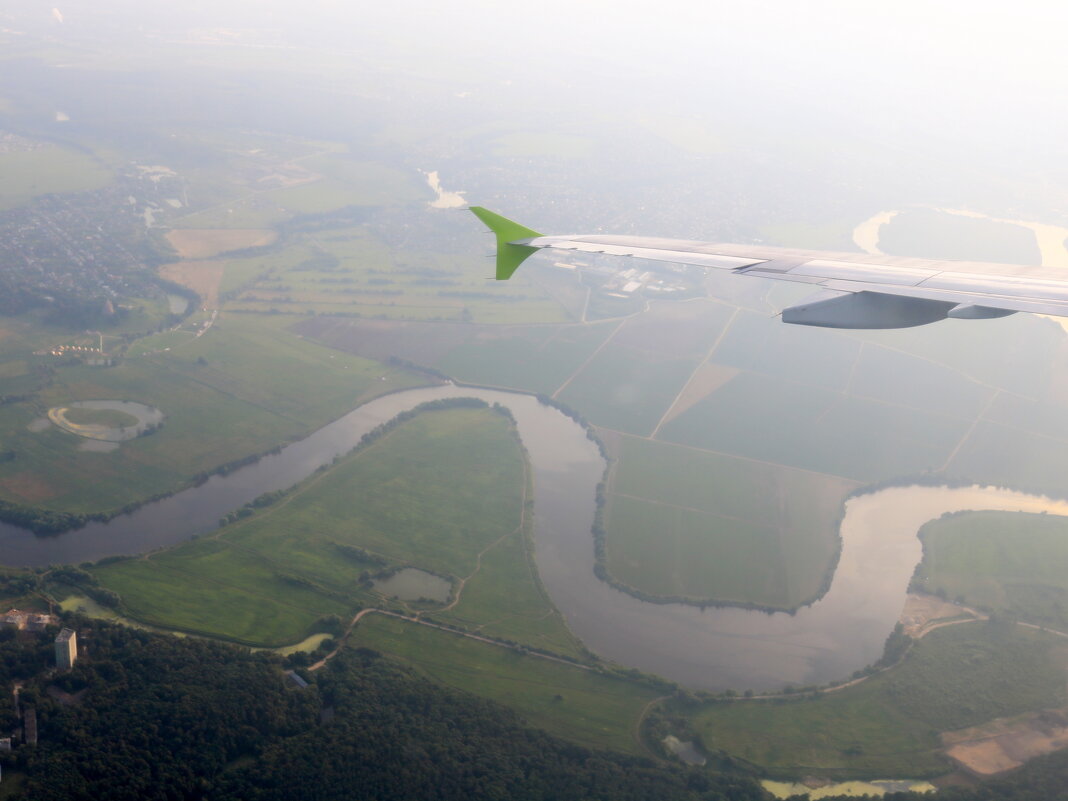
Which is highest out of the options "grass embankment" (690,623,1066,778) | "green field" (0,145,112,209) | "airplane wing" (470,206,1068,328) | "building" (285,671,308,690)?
"green field" (0,145,112,209)

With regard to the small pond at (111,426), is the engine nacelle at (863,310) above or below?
above

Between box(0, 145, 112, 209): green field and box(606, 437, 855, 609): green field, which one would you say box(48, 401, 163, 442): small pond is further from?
box(0, 145, 112, 209): green field

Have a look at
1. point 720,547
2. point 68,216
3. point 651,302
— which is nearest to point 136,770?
point 720,547

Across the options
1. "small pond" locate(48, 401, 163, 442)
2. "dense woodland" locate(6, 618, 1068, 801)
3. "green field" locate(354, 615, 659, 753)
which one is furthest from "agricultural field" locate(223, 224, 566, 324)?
"dense woodland" locate(6, 618, 1068, 801)

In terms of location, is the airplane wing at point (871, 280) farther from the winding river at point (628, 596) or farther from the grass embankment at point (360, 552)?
the grass embankment at point (360, 552)

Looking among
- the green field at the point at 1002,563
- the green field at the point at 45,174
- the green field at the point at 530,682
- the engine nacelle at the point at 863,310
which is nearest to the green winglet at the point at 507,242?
the engine nacelle at the point at 863,310

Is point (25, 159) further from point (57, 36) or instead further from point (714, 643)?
point (714, 643)

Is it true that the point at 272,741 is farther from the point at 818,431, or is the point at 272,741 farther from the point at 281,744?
the point at 818,431
